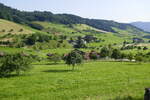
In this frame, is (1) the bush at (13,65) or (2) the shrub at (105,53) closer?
(1) the bush at (13,65)

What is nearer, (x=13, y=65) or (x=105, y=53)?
(x=13, y=65)

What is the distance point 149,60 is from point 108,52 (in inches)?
1180

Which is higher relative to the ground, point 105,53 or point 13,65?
point 13,65

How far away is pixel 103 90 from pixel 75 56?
33172mm

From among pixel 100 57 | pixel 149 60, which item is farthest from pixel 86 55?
pixel 149 60

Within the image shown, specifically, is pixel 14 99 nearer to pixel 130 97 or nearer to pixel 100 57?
pixel 130 97

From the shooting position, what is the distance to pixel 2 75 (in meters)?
50.9

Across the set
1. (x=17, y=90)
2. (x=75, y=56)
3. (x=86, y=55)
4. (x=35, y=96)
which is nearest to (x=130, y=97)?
(x=35, y=96)

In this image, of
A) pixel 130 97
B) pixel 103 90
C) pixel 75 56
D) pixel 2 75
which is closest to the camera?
pixel 130 97

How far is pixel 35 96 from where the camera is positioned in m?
29.8

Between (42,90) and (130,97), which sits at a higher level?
(130,97)

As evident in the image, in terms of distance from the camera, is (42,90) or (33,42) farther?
(33,42)

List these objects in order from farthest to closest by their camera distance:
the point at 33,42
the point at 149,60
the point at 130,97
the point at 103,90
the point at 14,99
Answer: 1. the point at 33,42
2. the point at 149,60
3. the point at 103,90
4. the point at 14,99
5. the point at 130,97

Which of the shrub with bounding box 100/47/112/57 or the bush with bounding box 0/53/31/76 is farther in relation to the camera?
the shrub with bounding box 100/47/112/57
